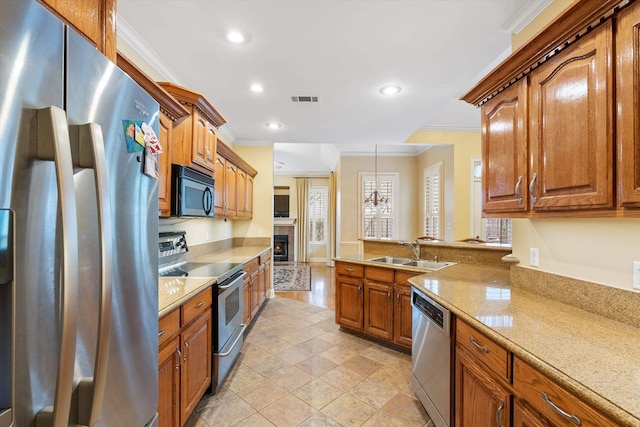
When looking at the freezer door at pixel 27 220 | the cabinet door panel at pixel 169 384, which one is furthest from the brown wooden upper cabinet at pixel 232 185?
the freezer door at pixel 27 220

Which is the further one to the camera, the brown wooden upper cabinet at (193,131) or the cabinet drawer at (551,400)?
the brown wooden upper cabinet at (193,131)

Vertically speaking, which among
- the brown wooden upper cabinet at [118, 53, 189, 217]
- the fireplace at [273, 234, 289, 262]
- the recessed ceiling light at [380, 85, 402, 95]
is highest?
the recessed ceiling light at [380, 85, 402, 95]

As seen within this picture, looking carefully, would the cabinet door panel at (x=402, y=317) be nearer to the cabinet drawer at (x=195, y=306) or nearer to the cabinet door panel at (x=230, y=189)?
the cabinet drawer at (x=195, y=306)

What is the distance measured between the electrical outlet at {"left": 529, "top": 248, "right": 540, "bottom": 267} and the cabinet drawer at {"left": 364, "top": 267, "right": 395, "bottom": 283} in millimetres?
1217

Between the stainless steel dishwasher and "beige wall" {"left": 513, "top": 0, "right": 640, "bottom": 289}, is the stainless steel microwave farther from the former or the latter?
"beige wall" {"left": 513, "top": 0, "right": 640, "bottom": 289}

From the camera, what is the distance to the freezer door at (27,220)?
0.52 meters

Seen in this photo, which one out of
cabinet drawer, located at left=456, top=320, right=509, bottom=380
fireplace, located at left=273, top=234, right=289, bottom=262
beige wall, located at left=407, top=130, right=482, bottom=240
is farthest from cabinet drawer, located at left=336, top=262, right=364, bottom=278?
fireplace, located at left=273, top=234, right=289, bottom=262

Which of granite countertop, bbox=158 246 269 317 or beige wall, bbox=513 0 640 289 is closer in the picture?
beige wall, bbox=513 0 640 289

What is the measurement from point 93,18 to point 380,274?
107 inches

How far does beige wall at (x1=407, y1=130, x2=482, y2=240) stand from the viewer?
4871mm

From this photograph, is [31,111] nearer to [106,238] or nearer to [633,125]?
[106,238]

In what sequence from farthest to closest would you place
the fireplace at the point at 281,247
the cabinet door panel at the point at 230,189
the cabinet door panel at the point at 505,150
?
the fireplace at the point at 281,247 < the cabinet door panel at the point at 230,189 < the cabinet door panel at the point at 505,150

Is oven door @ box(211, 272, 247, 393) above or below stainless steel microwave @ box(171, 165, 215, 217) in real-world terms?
below

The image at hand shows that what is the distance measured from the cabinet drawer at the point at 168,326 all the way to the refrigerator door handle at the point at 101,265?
2.50 ft
